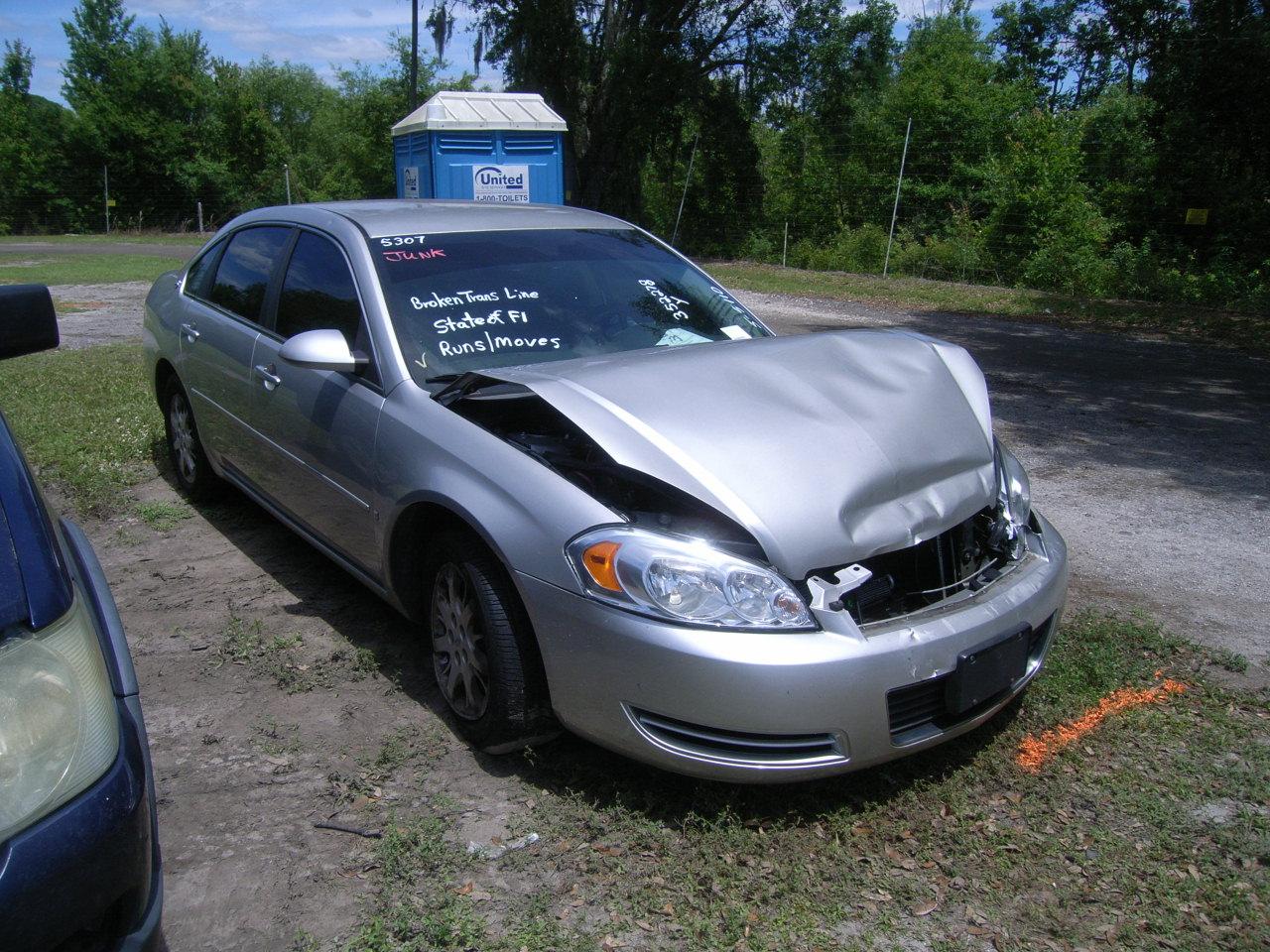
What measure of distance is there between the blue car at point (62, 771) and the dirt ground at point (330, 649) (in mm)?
852

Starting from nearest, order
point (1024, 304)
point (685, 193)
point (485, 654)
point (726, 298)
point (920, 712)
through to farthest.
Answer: point (920, 712) < point (485, 654) < point (726, 298) < point (1024, 304) < point (685, 193)

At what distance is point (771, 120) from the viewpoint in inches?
1102

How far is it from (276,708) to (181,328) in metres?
2.55

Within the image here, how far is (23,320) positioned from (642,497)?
169 centimetres

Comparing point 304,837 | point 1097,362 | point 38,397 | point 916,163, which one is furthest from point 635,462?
point 916,163

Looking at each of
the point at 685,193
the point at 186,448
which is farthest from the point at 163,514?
the point at 685,193

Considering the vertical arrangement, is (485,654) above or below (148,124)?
below

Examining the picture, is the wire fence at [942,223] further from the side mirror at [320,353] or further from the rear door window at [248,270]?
the side mirror at [320,353]

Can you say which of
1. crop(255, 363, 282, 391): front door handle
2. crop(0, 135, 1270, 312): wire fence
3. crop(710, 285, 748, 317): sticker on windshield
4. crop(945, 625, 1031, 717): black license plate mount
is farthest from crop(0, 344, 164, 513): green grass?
crop(0, 135, 1270, 312): wire fence

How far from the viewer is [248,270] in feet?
16.2

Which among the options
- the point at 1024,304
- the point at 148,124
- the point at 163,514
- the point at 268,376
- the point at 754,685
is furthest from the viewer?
the point at 148,124

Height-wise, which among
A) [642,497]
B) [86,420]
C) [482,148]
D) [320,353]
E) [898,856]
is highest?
[482,148]

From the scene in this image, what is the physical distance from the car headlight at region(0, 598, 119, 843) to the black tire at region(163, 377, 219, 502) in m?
3.81

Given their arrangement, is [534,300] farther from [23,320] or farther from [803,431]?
[23,320]
